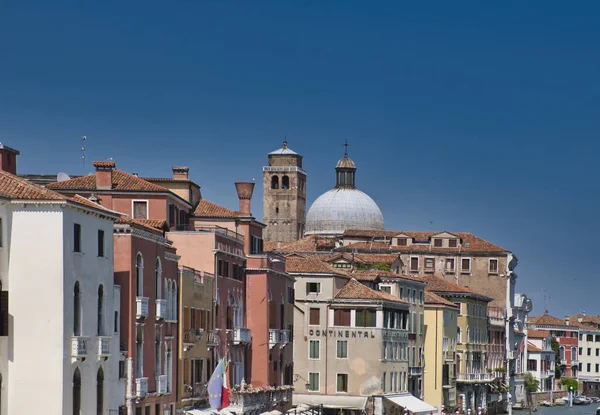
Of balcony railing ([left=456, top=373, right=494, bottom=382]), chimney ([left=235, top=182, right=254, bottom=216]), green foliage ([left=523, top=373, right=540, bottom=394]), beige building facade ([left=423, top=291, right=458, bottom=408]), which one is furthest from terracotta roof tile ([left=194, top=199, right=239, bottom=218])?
green foliage ([left=523, top=373, right=540, bottom=394])

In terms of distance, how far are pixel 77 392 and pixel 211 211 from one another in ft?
67.1

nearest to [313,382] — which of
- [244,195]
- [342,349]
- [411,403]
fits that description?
[342,349]

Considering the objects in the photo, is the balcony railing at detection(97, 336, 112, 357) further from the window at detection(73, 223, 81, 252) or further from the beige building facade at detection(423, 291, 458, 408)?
the beige building facade at detection(423, 291, 458, 408)

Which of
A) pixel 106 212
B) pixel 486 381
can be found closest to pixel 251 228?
pixel 106 212

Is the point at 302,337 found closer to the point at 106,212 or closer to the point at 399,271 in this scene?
the point at 399,271

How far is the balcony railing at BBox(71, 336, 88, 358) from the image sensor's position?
36156 mm

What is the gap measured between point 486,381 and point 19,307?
6288 centimetres

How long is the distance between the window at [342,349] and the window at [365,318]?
1.01 metres

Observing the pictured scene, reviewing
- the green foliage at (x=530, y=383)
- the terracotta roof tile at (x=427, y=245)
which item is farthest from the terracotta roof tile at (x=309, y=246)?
the green foliage at (x=530, y=383)

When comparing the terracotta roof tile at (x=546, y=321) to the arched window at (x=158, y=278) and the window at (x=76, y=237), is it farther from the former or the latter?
the window at (x=76, y=237)

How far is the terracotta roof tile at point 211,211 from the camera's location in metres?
56.2

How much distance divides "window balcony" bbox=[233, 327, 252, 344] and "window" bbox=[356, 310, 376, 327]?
45.1ft

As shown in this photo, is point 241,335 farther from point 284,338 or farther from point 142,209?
point 142,209

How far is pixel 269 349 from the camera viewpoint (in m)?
57.8
